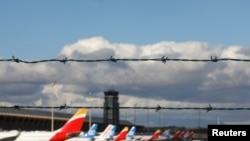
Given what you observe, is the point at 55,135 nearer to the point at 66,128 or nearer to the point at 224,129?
the point at 66,128

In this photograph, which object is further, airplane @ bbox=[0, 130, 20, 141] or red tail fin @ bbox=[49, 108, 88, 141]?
red tail fin @ bbox=[49, 108, 88, 141]

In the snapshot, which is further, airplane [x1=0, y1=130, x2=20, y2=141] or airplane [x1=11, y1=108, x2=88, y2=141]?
airplane [x1=11, y1=108, x2=88, y2=141]

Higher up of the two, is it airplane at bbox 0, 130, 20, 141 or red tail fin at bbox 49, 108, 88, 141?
airplane at bbox 0, 130, 20, 141

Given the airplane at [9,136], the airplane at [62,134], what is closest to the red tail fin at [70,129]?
the airplane at [62,134]

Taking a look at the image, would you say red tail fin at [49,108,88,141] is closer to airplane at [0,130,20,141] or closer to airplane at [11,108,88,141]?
airplane at [11,108,88,141]

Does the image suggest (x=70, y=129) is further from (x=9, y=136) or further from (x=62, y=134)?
(x=9, y=136)

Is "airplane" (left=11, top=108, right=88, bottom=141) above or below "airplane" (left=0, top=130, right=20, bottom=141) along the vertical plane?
below

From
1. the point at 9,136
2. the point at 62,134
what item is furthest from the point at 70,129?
the point at 9,136

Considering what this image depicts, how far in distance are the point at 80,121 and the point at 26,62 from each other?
55616 millimetres

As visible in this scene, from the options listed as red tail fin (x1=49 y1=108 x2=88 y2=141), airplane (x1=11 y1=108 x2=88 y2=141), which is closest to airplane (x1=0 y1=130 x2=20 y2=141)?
red tail fin (x1=49 y1=108 x2=88 y2=141)

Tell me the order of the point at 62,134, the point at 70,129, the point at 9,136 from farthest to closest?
the point at 70,129, the point at 62,134, the point at 9,136

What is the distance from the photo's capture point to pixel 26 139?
64.9 metres

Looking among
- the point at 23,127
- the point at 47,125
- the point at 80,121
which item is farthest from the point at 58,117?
the point at 80,121

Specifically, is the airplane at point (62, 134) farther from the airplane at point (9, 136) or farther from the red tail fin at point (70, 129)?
the airplane at point (9, 136)
